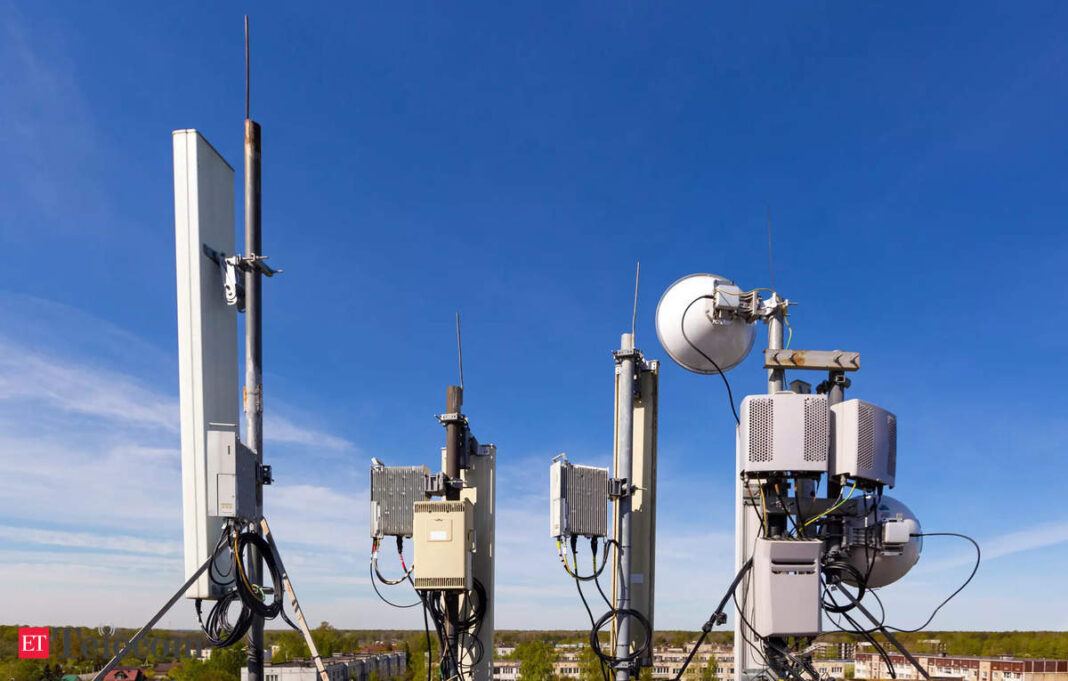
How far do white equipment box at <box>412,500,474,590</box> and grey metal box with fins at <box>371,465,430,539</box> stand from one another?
1.00ft

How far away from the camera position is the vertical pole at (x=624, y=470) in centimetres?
641

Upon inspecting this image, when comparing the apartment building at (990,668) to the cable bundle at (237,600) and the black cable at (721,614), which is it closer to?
the black cable at (721,614)

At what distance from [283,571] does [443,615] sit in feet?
4.95

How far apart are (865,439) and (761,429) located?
77cm

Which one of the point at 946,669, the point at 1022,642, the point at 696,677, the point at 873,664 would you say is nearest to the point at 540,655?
the point at 696,677

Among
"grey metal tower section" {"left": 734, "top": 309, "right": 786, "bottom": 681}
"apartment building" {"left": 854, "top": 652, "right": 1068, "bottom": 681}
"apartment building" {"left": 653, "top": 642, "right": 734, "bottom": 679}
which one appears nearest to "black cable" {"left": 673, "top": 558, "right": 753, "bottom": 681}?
"grey metal tower section" {"left": 734, "top": 309, "right": 786, "bottom": 681}

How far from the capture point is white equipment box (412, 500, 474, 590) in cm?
685

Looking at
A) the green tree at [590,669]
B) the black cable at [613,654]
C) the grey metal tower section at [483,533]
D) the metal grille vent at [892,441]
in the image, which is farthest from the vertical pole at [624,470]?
the green tree at [590,669]

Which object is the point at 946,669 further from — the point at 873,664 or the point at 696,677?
the point at 696,677

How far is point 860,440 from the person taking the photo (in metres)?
5.69

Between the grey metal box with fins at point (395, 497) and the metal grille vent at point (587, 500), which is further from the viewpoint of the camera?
the grey metal box with fins at point (395, 497)

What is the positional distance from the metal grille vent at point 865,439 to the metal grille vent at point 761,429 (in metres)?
0.64

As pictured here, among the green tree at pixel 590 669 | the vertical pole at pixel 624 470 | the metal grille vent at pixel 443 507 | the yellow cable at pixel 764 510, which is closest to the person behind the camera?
the yellow cable at pixel 764 510

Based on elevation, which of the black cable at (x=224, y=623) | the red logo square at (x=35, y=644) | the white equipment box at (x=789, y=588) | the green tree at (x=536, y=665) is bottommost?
the green tree at (x=536, y=665)
